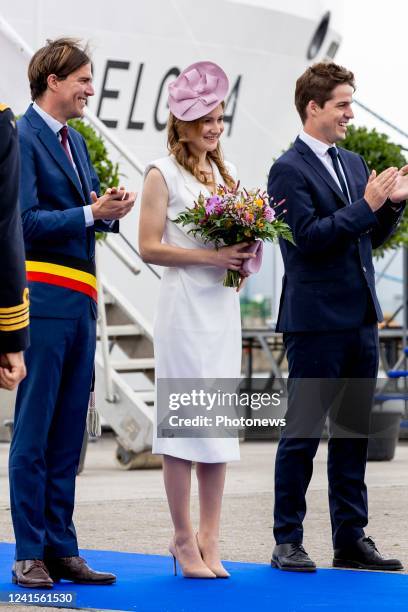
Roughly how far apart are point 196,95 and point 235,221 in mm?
504

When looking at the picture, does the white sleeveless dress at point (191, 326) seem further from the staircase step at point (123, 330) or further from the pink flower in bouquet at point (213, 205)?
the staircase step at point (123, 330)

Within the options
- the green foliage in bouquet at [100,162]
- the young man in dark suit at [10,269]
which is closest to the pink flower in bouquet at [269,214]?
the young man in dark suit at [10,269]

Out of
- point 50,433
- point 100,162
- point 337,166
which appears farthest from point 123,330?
point 50,433

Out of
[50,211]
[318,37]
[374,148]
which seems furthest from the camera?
[318,37]

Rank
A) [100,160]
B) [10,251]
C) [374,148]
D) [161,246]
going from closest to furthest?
[10,251], [161,246], [100,160], [374,148]

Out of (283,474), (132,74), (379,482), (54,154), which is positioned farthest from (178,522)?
(132,74)

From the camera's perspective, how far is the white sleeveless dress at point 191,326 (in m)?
5.07

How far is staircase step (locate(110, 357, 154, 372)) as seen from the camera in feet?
36.7

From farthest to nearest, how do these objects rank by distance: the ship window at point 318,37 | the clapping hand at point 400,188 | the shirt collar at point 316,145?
the ship window at point 318,37
the shirt collar at point 316,145
the clapping hand at point 400,188

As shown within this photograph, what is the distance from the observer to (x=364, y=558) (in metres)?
5.36

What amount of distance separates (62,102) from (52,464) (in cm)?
121

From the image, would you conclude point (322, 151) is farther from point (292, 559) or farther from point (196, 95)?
point (292, 559)

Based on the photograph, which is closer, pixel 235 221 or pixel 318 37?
pixel 235 221

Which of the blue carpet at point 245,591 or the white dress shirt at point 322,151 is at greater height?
the white dress shirt at point 322,151
